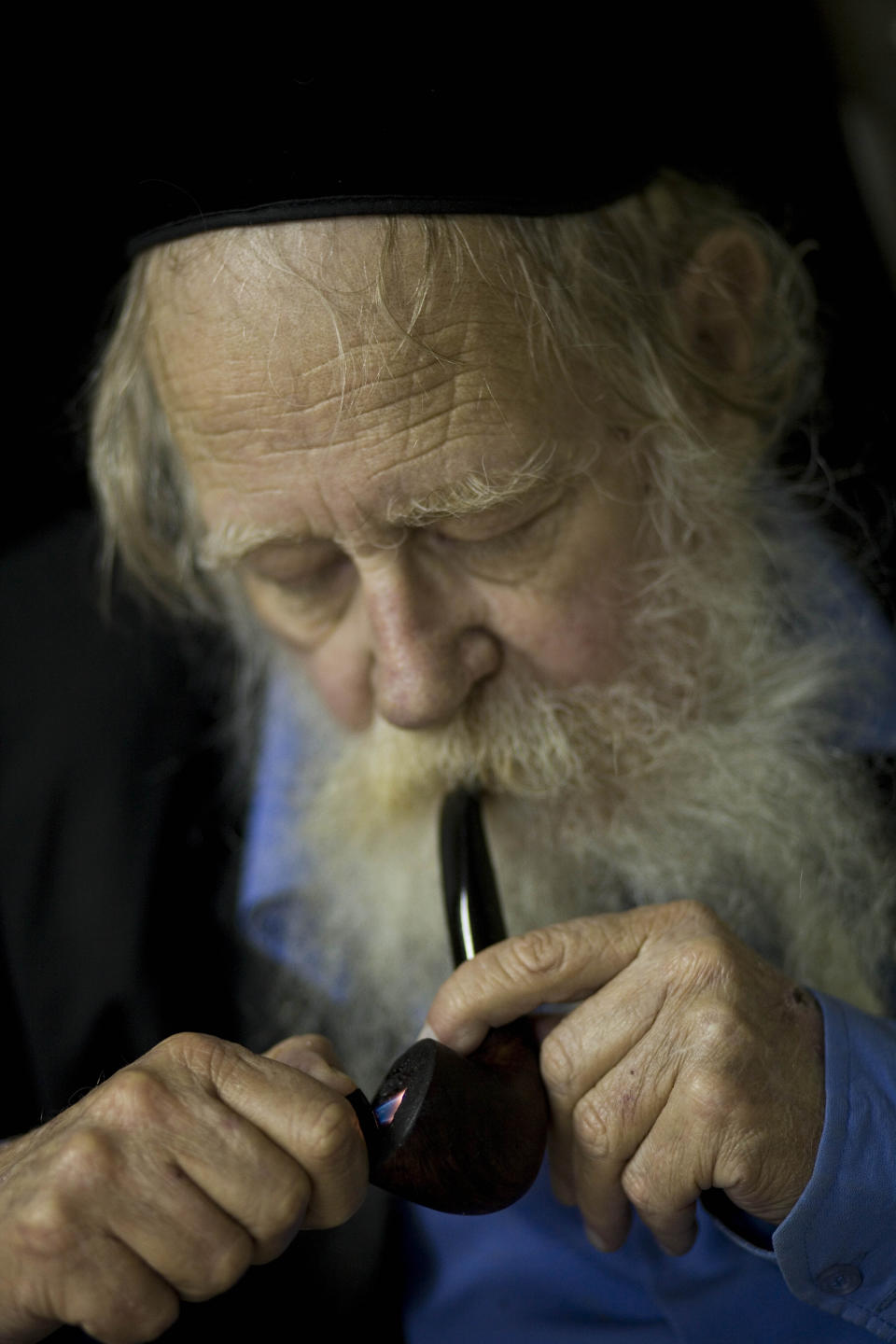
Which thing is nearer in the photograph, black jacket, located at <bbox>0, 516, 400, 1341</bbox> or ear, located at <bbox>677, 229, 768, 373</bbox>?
black jacket, located at <bbox>0, 516, 400, 1341</bbox>

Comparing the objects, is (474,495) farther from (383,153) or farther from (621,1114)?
(621,1114)

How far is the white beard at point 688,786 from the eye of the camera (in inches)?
59.1

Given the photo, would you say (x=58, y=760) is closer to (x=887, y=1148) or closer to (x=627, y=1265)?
(x=627, y=1265)

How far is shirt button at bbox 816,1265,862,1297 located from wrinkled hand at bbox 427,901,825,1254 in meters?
0.07

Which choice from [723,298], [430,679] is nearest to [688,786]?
[430,679]

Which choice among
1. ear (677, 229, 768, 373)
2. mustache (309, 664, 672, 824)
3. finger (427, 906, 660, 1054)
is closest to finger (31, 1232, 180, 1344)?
→ finger (427, 906, 660, 1054)

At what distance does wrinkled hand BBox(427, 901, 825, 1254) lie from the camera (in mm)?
1073

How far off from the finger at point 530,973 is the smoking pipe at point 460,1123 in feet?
0.11

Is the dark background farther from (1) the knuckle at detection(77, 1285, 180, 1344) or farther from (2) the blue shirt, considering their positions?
(1) the knuckle at detection(77, 1285, 180, 1344)

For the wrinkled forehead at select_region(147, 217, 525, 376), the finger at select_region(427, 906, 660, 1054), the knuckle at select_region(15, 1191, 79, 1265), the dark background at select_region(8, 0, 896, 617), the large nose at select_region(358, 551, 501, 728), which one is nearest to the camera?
the knuckle at select_region(15, 1191, 79, 1265)

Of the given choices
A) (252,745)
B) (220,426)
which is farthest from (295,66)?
(252,745)

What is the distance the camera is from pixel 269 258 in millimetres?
1239

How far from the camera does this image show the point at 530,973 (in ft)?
3.68

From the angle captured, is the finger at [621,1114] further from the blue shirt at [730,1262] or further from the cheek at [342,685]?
the cheek at [342,685]
